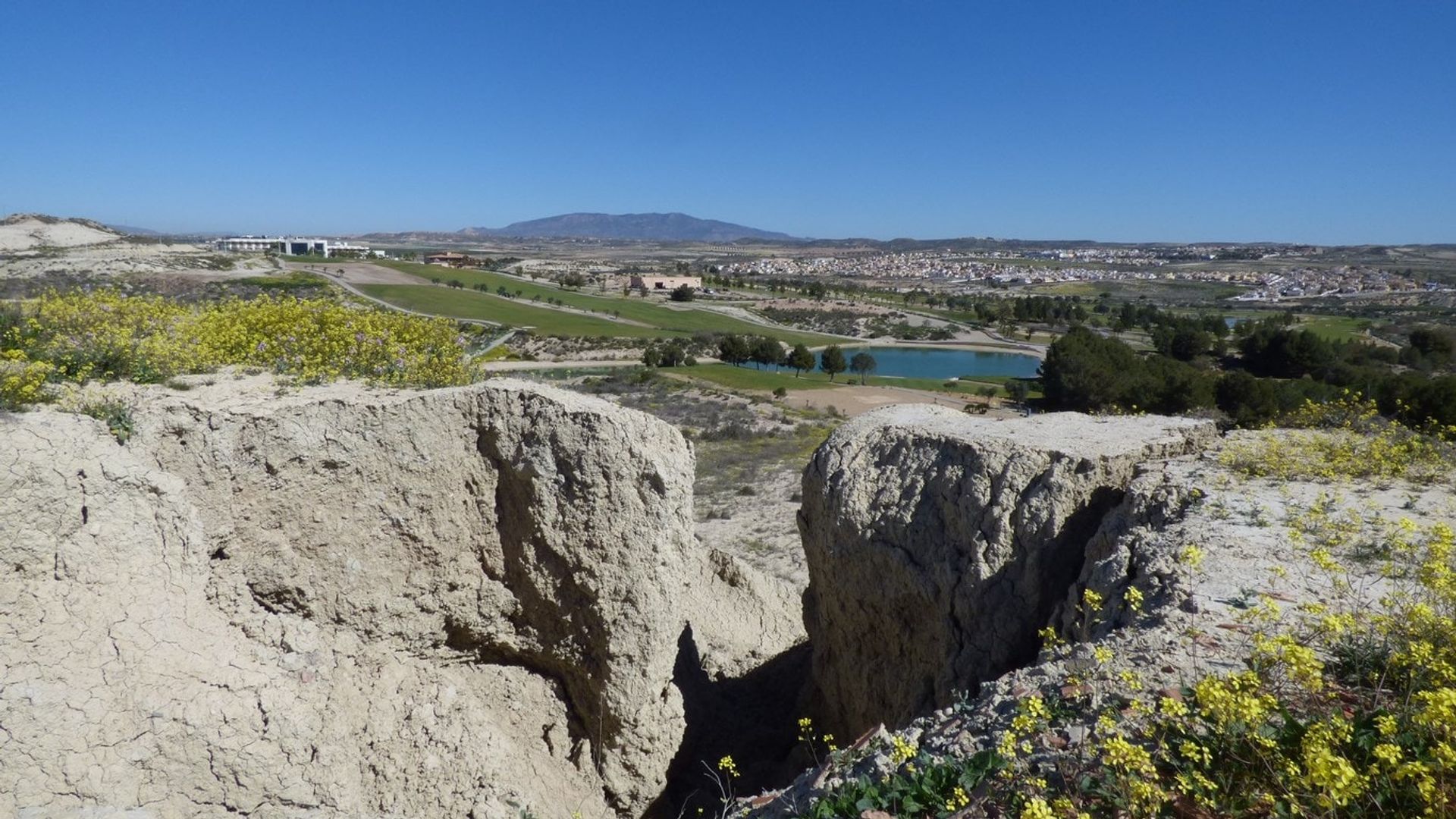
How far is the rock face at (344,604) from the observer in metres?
5.53

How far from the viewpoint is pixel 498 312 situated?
6581cm

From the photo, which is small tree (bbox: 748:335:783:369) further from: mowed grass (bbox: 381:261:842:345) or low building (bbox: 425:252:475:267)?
low building (bbox: 425:252:475:267)

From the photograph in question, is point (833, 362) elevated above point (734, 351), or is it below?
below

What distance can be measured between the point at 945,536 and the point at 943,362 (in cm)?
6168

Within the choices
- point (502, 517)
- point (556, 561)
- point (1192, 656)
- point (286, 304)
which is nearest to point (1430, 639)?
point (1192, 656)

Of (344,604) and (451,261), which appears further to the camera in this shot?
(451,261)

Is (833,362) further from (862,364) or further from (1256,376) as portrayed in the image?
(1256,376)

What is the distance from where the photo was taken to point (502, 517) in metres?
7.82

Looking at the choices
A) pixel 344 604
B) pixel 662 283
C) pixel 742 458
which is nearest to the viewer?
pixel 344 604

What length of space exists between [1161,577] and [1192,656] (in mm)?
1345

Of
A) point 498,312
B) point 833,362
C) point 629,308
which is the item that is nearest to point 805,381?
point 833,362

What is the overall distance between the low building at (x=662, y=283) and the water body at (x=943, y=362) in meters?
46.2

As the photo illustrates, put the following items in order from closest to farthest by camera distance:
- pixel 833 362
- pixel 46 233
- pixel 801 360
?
pixel 46 233 → pixel 833 362 → pixel 801 360

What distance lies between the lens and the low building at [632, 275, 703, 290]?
112500 mm
